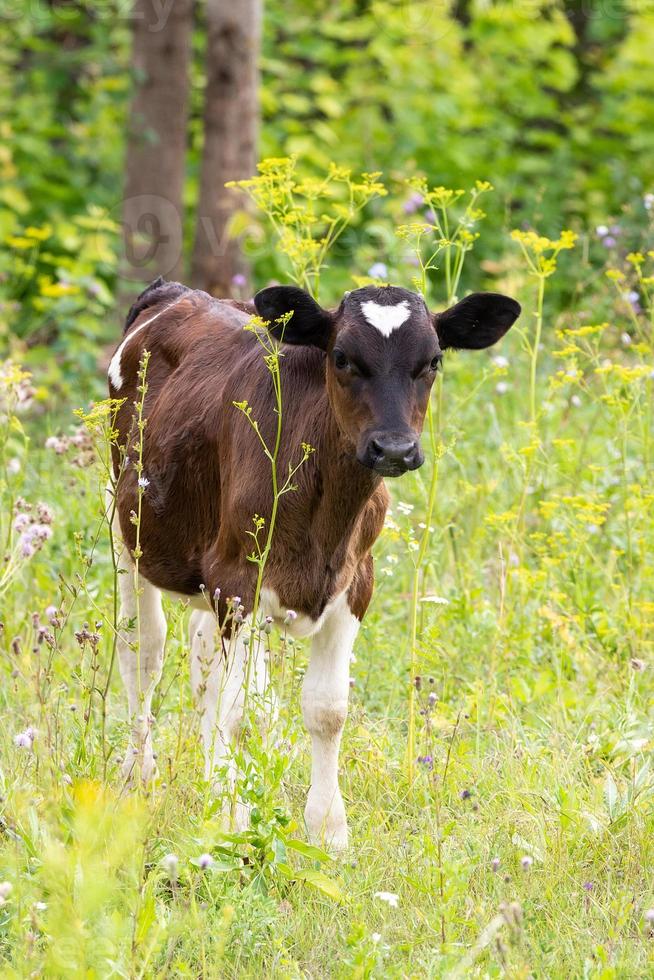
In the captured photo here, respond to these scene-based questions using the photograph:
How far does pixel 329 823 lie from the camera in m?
4.55

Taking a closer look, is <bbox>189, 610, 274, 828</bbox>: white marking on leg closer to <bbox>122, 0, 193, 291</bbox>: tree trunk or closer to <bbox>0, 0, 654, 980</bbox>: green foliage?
<bbox>0, 0, 654, 980</bbox>: green foliage

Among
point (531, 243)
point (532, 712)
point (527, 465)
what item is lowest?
point (532, 712)

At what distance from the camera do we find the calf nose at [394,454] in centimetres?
403

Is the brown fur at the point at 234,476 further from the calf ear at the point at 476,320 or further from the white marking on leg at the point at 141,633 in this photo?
the calf ear at the point at 476,320

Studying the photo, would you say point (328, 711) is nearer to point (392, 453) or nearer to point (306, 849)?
point (306, 849)

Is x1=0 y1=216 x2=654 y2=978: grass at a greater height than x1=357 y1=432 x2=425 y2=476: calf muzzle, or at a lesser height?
lesser

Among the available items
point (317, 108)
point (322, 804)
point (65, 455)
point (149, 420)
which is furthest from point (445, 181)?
point (322, 804)

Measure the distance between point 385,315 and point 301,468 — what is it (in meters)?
0.56

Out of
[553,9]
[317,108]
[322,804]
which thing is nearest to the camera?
[322,804]

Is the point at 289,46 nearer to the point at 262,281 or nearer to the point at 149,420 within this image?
A: the point at 262,281

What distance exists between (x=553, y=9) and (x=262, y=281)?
5.10m

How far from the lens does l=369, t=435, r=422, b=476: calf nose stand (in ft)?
13.2

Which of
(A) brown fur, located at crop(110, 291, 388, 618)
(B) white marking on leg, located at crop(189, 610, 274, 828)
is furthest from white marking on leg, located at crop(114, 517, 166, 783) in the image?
(B) white marking on leg, located at crop(189, 610, 274, 828)

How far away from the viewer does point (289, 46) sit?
13.8 metres
